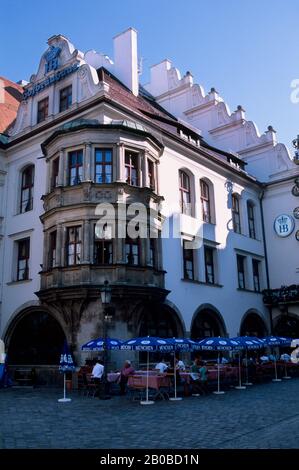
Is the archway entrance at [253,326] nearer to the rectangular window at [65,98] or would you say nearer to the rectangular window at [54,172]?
the rectangular window at [54,172]

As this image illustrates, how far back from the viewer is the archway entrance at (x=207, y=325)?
26.8 m

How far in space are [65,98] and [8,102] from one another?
28.0ft

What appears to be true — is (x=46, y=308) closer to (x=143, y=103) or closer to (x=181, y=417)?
(x=181, y=417)

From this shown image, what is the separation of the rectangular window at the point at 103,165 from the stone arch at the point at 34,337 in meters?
6.86

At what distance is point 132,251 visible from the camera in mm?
22609

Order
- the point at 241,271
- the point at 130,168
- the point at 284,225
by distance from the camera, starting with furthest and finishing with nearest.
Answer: the point at 284,225, the point at 241,271, the point at 130,168

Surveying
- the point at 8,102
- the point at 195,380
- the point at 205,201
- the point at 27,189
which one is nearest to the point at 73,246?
the point at 27,189

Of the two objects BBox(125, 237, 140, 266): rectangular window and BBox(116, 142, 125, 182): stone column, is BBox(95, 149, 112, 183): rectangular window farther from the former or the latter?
BBox(125, 237, 140, 266): rectangular window

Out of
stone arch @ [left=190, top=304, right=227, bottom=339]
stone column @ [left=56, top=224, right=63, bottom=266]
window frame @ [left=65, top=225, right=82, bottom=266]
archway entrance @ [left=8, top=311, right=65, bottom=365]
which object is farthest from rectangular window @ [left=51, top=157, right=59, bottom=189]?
stone arch @ [left=190, top=304, right=227, bottom=339]

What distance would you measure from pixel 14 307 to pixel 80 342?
5.53m

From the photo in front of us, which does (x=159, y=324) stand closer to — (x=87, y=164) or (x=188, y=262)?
(x=188, y=262)

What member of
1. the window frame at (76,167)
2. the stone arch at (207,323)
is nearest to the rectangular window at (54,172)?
the window frame at (76,167)
